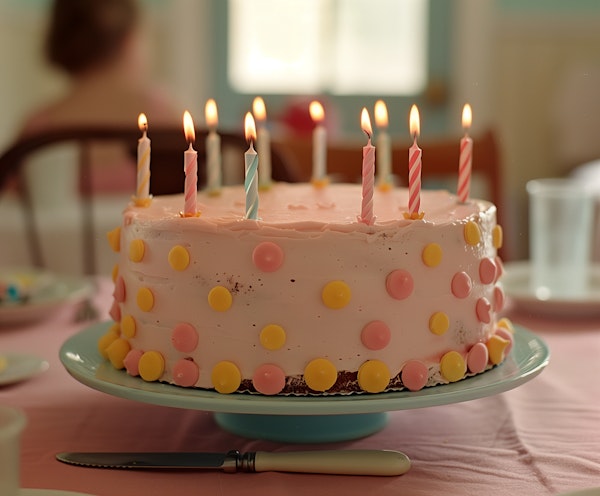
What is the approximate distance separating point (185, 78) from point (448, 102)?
1550 millimetres

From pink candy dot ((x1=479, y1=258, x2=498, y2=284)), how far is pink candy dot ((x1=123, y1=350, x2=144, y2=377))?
383mm

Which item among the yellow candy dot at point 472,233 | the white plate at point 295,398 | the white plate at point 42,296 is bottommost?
the white plate at point 42,296

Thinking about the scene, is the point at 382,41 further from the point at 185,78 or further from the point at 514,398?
the point at 514,398

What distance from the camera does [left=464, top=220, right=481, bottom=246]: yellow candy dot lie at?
1044 millimetres

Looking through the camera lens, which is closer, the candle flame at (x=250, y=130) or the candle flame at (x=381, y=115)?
the candle flame at (x=250, y=130)

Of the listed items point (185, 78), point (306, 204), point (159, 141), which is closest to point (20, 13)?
point (185, 78)

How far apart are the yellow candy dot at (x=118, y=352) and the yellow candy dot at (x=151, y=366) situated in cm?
5

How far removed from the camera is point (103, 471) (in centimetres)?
93

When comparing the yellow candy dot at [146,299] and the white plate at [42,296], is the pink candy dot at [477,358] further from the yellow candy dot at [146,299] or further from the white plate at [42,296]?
the white plate at [42,296]

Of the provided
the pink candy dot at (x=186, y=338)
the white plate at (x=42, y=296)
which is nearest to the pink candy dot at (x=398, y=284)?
the pink candy dot at (x=186, y=338)

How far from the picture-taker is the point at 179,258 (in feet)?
3.28

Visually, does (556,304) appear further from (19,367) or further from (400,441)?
(19,367)

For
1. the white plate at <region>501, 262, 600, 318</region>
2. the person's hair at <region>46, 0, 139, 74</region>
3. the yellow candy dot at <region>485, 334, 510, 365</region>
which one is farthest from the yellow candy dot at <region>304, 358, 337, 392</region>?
the person's hair at <region>46, 0, 139, 74</region>

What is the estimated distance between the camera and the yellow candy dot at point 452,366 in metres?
1.02
